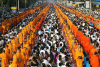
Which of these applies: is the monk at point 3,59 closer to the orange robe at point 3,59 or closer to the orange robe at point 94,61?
the orange robe at point 3,59

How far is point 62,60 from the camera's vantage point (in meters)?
10.8

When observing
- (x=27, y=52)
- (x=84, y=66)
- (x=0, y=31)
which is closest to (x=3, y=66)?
(x=27, y=52)

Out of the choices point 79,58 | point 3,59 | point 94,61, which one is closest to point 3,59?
point 3,59

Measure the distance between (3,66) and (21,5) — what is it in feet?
237

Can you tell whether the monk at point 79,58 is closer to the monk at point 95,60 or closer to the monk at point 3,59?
the monk at point 95,60

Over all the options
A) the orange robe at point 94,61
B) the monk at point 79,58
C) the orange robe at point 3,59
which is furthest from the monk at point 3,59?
the orange robe at point 94,61

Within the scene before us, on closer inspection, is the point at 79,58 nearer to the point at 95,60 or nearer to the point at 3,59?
the point at 95,60

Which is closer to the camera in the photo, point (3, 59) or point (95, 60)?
point (95, 60)

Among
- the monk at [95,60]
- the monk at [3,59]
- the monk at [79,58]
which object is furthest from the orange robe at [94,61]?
the monk at [3,59]

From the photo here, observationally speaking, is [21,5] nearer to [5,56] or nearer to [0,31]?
[0,31]

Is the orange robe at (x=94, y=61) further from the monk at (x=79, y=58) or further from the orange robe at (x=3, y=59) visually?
the orange robe at (x=3, y=59)

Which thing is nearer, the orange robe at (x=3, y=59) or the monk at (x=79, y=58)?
the monk at (x=79, y=58)

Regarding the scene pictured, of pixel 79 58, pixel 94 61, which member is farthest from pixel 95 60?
pixel 79 58

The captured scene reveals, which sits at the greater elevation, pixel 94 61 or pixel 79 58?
pixel 79 58
